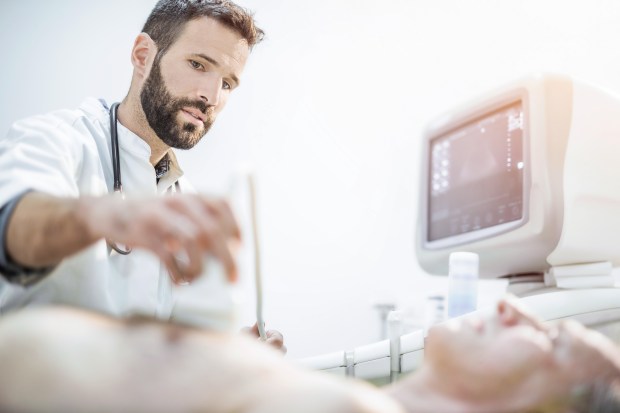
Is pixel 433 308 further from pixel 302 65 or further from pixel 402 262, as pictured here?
pixel 302 65

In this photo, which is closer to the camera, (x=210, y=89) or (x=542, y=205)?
(x=542, y=205)

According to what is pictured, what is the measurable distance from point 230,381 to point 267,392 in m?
0.04

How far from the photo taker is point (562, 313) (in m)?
1.30

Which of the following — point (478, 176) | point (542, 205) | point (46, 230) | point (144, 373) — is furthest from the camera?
point (478, 176)

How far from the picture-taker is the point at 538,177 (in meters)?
1.40

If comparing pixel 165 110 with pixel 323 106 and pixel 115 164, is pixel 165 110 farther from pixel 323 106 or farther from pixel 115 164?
pixel 323 106

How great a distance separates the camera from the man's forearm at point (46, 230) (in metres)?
0.73

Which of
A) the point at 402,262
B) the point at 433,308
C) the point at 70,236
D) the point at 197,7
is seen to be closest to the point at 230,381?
the point at 70,236

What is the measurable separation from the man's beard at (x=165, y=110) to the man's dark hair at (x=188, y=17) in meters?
0.09

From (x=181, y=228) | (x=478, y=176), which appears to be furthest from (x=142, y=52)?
(x=181, y=228)

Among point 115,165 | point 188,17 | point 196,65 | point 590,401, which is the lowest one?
point 590,401

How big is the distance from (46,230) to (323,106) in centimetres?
229

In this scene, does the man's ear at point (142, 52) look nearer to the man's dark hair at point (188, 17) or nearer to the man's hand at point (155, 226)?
the man's dark hair at point (188, 17)

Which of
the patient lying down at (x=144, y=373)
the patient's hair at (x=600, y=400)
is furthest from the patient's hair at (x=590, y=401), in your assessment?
the patient lying down at (x=144, y=373)
